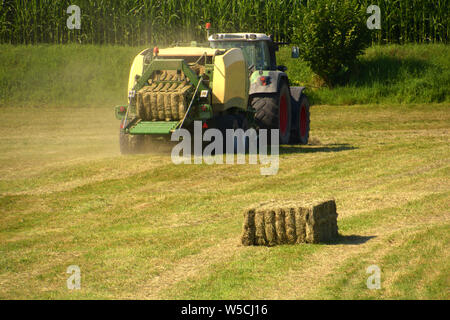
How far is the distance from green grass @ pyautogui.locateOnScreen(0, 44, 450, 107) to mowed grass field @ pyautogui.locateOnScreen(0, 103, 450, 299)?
31.5 feet

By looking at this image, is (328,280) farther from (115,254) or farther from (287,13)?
(287,13)

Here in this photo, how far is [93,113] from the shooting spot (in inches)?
1088

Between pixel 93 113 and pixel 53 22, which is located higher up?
pixel 53 22

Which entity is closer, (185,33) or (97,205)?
(97,205)

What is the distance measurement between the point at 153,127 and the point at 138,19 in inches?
873

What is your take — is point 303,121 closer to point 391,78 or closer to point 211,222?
point 211,222

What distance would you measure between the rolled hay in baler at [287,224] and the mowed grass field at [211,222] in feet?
0.51

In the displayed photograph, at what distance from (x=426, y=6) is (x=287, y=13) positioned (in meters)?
6.16

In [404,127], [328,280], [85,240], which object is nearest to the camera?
[328,280]

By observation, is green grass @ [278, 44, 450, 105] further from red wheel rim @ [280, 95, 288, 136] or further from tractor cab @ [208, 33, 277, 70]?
tractor cab @ [208, 33, 277, 70]

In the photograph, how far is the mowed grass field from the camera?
743 centimetres

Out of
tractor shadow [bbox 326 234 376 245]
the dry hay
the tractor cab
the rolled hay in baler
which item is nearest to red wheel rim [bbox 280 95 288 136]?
the tractor cab

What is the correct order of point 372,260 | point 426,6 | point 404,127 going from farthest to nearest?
1. point 426,6
2. point 404,127
3. point 372,260

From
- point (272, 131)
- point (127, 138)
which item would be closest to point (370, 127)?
point (272, 131)
